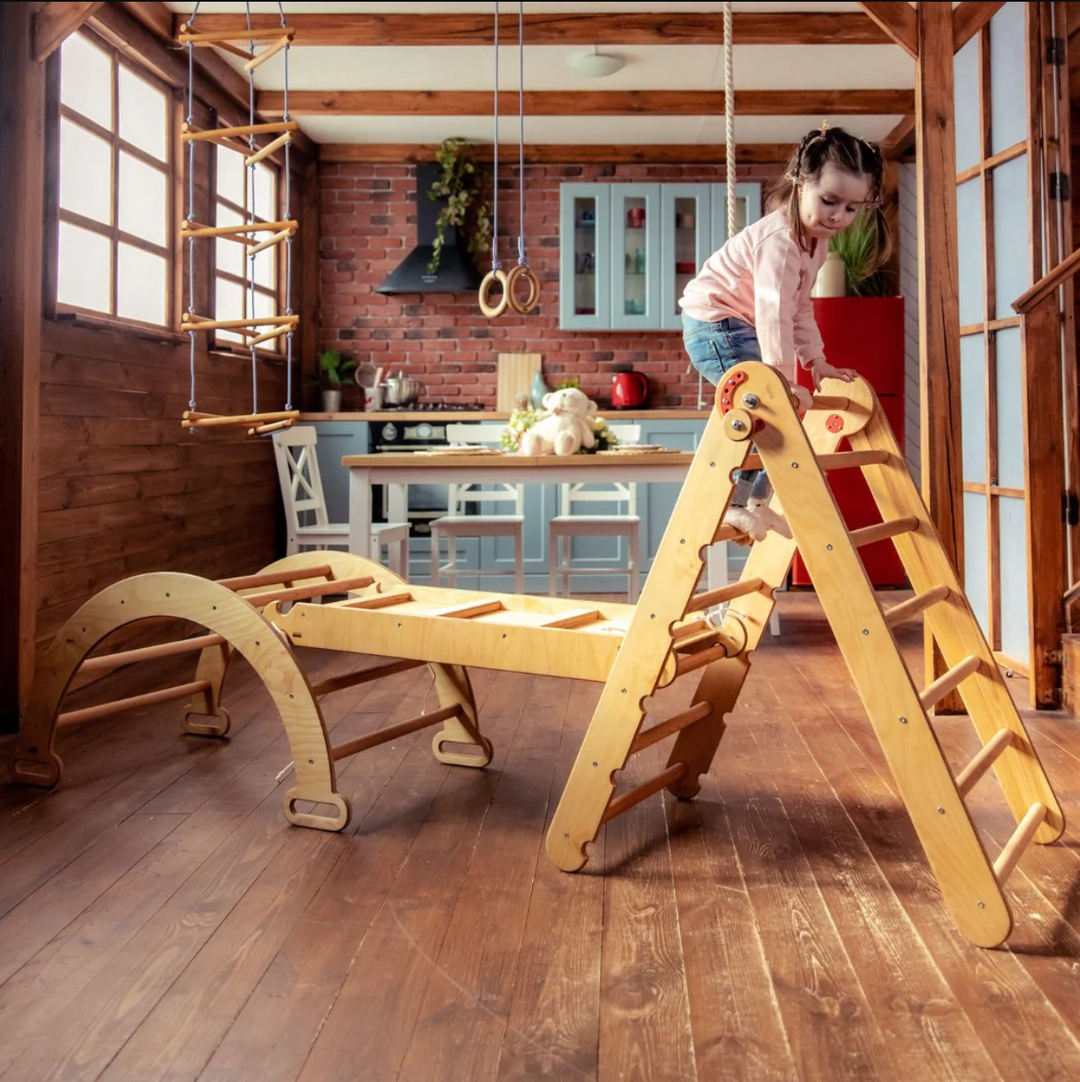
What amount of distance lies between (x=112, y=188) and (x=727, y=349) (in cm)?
287

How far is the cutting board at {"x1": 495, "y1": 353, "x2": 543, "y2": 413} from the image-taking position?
6.88m

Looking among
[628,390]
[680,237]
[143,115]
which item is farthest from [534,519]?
[143,115]

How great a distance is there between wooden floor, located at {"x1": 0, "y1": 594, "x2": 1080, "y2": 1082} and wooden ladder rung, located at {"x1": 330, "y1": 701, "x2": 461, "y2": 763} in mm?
146

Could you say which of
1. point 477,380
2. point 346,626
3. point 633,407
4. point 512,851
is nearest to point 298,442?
point 477,380

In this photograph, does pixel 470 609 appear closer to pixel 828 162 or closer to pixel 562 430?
pixel 828 162

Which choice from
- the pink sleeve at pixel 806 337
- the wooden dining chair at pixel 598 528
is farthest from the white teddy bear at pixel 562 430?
the pink sleeve at pixel 806 337

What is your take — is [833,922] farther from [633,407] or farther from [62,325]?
[633,407]

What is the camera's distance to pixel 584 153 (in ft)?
22.4

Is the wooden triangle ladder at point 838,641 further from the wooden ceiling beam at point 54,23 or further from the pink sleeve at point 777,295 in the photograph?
the wooden ceiling beam at point 54,23

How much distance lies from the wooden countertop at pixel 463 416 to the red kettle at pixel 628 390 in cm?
31

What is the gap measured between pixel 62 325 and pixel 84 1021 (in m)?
2.77

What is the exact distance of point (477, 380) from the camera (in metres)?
6.99

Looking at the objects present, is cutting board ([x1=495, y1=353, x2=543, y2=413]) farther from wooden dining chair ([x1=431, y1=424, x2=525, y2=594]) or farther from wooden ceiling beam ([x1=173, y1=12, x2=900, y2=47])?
wooden ceiling beam ([x1=173, y1=12, x2=900, y2=47])

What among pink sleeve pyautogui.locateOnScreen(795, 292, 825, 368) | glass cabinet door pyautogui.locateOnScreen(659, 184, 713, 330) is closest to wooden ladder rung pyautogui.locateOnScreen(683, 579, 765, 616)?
pink sleeve pyautogui.locateOnScreen(795, 292, 825, 368)
